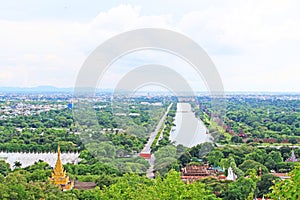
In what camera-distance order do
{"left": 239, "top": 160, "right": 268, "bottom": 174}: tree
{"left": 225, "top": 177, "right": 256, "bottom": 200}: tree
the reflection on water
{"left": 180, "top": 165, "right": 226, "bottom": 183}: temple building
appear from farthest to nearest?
the reflection on water
{"left": 239, "top": 160, "right": 268, "bottom": 174}: tree
{"left": 180, "top": 165, "right": 226, "bottom": 183}: temple building
{"left": 225, "top": 177, "right": 256, "bottom": 200}: tree

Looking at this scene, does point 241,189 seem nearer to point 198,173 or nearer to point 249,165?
point 198,173

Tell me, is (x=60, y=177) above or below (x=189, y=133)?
above

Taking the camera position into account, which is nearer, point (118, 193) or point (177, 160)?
point (118, 193)

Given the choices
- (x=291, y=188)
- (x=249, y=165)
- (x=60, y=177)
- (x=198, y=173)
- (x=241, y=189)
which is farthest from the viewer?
(x=249, y=165)

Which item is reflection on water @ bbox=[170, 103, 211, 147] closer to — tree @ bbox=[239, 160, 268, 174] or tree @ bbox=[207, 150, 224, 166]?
tree @ bbox=[207, 150, 224, 166]

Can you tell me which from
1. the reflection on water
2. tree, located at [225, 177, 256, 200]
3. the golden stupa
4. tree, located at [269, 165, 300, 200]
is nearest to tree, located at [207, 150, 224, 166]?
the reflection on water

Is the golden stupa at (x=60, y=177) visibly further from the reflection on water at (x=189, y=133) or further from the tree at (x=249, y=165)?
the reflection on water at (x=189, y=133)

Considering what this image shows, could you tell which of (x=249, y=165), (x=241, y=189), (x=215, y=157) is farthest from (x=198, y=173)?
(x=241, y=189)

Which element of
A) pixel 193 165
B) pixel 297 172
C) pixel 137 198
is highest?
pixel 297 172

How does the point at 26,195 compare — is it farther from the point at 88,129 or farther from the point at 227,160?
the point at 88,129

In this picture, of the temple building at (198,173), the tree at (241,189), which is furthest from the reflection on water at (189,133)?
the tree at (241,189)

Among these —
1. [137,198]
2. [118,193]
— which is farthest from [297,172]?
[118,193]
